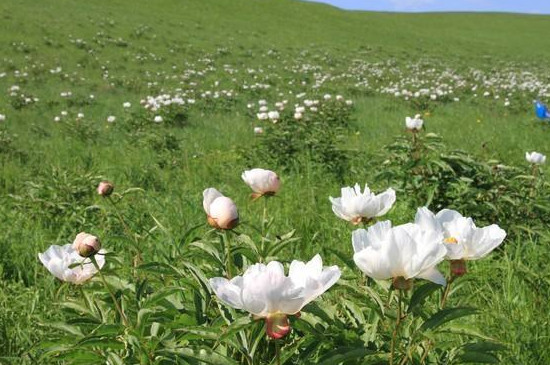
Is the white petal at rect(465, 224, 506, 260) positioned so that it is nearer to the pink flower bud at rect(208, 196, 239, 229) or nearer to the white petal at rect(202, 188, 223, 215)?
the pink flower bud at rect(208, 196, 239, 229)

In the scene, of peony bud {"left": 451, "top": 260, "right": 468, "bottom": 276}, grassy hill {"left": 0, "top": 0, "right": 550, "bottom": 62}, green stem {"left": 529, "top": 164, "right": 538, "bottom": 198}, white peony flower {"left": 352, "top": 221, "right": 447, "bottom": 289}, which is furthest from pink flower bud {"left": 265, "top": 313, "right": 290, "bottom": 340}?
grassy hill {"left": 0, "top": 0, "right": 550, "bottom": 62}

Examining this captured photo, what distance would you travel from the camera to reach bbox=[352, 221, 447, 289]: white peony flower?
1126mm

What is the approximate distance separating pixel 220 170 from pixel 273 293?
432 cm

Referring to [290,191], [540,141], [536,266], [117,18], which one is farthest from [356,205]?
[117,18]

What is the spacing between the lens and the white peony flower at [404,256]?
44.3 inches

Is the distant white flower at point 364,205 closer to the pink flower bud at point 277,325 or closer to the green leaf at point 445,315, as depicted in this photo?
the green leaf at point 445,315

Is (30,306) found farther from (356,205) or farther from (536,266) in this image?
(536,266)

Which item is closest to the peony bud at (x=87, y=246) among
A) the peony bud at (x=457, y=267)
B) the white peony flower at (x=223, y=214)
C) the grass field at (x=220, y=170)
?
the grass field at (x=220, y=170)

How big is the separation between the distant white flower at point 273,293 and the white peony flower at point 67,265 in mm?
693

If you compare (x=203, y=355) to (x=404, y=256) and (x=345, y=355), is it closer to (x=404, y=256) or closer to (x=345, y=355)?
(x=345, y=355)

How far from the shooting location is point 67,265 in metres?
1.67

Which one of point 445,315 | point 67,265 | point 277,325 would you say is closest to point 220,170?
point 67,265

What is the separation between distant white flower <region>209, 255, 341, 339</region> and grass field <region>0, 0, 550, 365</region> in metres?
0.23

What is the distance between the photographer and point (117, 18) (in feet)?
75.3
